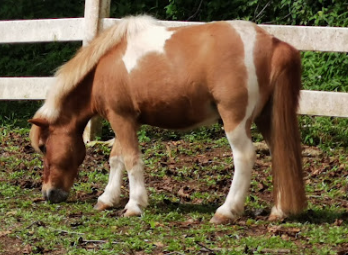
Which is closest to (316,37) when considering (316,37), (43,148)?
(316,37)

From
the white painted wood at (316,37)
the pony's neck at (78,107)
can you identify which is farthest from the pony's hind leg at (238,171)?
the white painted wood at (316,37)

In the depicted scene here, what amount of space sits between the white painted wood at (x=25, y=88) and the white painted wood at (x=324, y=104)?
3160 mm

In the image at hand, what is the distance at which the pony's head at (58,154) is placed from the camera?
729 cm

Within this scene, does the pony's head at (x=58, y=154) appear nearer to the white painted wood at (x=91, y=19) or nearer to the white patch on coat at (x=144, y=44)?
the white patch on coat at (x=144, y=44)

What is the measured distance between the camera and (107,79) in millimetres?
6922

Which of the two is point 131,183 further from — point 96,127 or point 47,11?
point 47,11

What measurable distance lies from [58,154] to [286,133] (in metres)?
2.10

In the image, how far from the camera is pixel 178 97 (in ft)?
21.6

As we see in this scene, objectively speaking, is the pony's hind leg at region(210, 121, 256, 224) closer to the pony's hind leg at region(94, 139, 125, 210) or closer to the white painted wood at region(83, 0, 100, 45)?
the pony's hind leg at region(94, 139, 125, 210)

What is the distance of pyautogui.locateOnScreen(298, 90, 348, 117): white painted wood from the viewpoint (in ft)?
30.2

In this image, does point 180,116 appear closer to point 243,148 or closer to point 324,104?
point 243,148

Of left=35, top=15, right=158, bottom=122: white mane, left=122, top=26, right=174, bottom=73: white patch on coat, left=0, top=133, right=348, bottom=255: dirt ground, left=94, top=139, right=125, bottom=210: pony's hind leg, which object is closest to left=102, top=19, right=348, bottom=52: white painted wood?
left=0, top=133, right=348, bottom=255: dirt ground

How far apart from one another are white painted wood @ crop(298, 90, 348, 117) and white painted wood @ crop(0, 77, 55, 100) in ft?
10.4

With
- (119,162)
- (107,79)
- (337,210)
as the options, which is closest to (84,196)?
(119,162)
